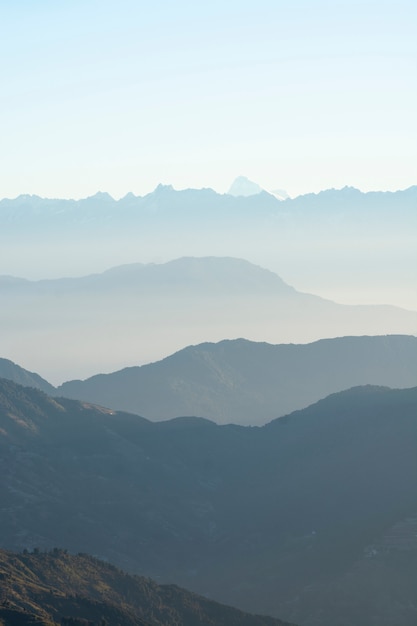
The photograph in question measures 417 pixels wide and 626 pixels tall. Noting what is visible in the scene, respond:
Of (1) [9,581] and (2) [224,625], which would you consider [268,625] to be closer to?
(2) [224,625]

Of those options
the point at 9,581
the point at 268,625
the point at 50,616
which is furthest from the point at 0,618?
the point at 268,625

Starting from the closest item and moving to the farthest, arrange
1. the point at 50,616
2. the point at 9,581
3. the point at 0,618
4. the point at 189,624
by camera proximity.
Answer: the point at 0,618
the point at 50,616
the point at 9,581
the point at 189,624

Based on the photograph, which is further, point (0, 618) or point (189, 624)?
point (189, 624)

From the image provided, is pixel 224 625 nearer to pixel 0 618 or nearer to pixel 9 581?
pixel 9 581

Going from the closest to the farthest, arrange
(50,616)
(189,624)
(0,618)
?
(0,618), (50,616), (189,624)

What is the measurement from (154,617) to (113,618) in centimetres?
2012

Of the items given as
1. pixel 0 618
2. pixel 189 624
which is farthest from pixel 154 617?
pixel 0 618

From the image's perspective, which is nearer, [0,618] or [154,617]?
[0,618]

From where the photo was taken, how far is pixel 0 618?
158m

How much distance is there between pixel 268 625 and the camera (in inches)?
7800

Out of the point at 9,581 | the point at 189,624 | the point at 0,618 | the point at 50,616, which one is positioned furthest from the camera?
the point at 189,624

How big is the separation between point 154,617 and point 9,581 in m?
23.8

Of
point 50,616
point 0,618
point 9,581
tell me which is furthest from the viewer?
point 9,581

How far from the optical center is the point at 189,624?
7707 inches
